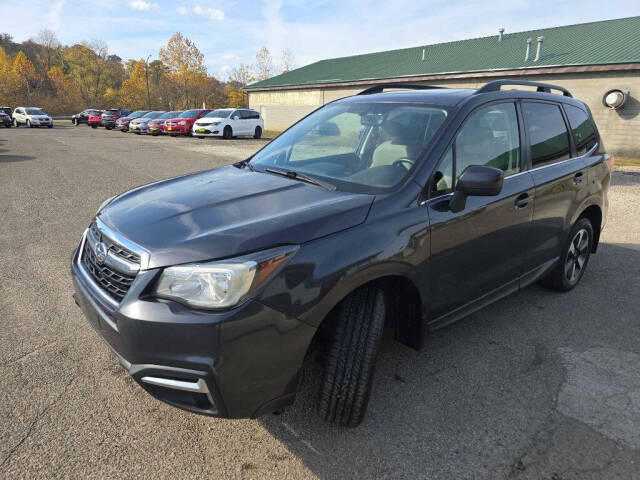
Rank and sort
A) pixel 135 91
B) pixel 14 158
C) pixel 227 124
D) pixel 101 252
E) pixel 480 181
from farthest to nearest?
pixel 135 91 → pixel 227 124 → pixel 14 158 → pixel 480 181 → pixel 101 252

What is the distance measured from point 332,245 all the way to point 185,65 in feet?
199

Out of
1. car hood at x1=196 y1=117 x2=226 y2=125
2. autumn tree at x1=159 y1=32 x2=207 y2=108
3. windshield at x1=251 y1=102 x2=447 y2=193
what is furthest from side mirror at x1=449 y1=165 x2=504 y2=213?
autumn tree at x1=159 y1=32 x2=207 y2=108

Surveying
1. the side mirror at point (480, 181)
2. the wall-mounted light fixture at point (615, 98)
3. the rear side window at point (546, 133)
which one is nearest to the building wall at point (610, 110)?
the wall-mounted light fixture at point (615, 98)

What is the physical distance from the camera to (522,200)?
3.27 metres

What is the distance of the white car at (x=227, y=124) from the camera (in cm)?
2511

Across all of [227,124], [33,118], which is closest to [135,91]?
[33,118]

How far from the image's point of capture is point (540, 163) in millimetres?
3545

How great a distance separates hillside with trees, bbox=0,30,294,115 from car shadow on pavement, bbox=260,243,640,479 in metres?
59.1

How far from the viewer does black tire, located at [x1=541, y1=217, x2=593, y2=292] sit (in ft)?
13.5

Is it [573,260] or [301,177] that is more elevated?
[301,177]

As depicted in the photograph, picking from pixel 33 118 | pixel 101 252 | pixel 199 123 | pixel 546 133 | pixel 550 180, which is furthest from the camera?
pixel 33 118

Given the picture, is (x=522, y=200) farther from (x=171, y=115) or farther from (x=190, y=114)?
(x=171, y=115)

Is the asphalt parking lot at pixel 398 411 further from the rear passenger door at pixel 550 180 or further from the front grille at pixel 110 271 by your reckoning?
the front grille at pixel 110 271

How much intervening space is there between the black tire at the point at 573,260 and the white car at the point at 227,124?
2300 cm
